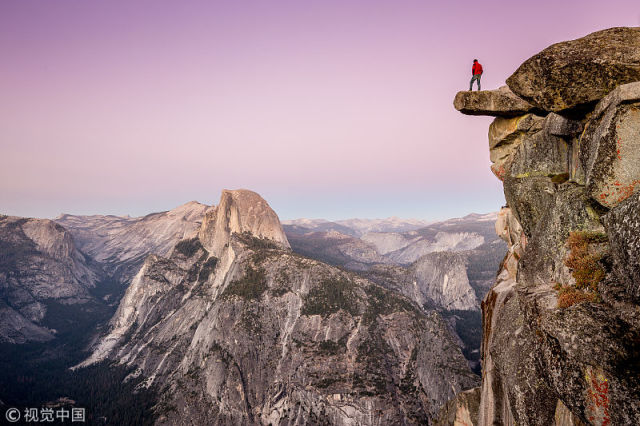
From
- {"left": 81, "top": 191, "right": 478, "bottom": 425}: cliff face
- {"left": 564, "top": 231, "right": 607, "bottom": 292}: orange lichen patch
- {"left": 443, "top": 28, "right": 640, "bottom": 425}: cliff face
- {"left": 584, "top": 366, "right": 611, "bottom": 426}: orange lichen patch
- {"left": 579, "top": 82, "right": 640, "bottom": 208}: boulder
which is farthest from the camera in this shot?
{"left": 81, "top": 191, "right": 478, "bottom": 425}: cliff face

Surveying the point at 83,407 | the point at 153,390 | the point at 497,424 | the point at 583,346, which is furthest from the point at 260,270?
the point at 583,346

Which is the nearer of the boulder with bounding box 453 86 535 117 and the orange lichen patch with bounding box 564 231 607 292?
the orange lichen patch with bounding box 564 231 607 292

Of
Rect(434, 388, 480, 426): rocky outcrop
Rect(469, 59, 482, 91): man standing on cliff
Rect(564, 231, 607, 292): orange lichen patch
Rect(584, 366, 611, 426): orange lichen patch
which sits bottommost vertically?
Rect(434, 388, 480, 426): rocky outcrop

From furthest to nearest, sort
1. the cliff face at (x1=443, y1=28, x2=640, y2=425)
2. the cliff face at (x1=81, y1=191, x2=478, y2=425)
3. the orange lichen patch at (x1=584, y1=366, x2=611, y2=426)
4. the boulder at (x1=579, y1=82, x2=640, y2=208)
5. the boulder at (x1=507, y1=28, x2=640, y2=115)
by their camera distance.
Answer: the cliff face at (x1=81, y1=191, x2=478, y2=425)
the boulder at (x1=507, y1=28, x2=640, y2=115)
the boulder at (x1=579, y1=82, x2=640, y2=208)
the cliff face at (x1=443, y1=28, x2=640, y2=425)
the orange lichen patch at (x1=584, y1=366, x2=611, y2=426)

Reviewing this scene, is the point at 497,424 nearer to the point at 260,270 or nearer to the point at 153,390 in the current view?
the point at 260,270

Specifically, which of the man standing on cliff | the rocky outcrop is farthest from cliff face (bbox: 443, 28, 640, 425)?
the rocky outcrop

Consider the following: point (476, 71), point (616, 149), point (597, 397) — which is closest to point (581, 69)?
point (616, 149)

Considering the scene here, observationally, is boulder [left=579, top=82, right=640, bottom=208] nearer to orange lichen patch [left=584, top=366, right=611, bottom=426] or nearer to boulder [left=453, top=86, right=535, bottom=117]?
orange lichen patch [left=584, top=366, right=611, bottom=426]
